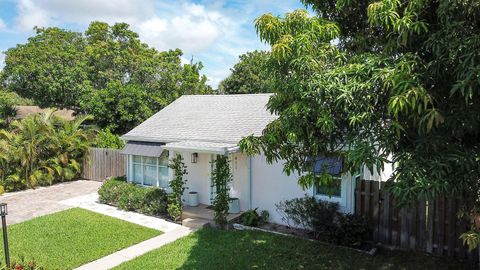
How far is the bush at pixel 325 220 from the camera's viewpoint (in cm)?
1104

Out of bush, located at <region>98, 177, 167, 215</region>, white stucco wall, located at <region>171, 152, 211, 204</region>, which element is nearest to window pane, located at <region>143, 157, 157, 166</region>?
bush, located at <region>98, 177, 167, 215</region>

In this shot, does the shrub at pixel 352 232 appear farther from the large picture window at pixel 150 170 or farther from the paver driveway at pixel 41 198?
the paver driveway at pixel 41 198

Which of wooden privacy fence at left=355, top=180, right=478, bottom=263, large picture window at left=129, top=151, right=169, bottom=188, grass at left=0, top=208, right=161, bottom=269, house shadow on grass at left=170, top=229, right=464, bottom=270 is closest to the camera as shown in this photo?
house shadow on grass at left=170, top=229, right=464, bottom=270

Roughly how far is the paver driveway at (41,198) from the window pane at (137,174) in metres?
2.67

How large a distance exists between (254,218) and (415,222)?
5542mm

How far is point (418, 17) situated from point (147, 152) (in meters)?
14.4

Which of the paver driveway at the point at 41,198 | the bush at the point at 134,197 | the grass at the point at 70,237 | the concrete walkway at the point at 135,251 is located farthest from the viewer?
the paver driveway at the point at 41,198

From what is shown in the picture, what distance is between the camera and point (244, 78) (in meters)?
44.1

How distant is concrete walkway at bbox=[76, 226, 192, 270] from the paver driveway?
241 inches

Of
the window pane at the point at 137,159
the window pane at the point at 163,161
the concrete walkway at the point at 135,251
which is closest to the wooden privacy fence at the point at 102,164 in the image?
the window pane at the point at 137,159

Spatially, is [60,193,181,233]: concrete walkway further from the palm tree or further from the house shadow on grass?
the palm tree

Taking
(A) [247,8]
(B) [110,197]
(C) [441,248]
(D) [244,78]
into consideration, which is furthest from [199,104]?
(D) [244,78]

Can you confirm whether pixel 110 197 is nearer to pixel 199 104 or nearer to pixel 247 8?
pixel 199 104

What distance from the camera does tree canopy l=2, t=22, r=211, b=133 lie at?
2631 cm
